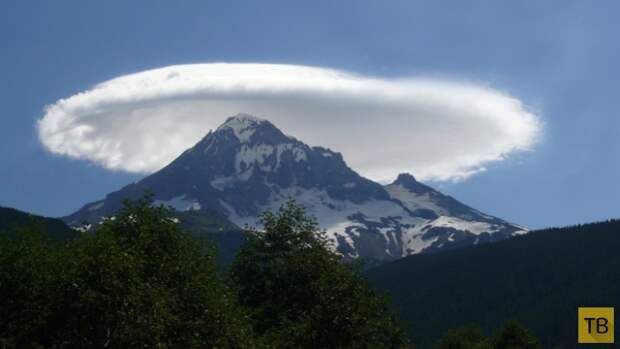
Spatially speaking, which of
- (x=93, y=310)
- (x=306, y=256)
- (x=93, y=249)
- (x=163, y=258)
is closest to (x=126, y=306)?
(x=93, y=310)

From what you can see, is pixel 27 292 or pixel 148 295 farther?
pixel 27 292

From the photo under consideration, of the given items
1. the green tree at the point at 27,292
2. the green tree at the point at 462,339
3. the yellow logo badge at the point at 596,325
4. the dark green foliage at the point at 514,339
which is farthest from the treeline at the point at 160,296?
the green tree at the point at 462,339

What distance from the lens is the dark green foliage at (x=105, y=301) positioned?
4319 centimetres

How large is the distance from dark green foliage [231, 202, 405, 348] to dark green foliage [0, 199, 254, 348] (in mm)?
5122

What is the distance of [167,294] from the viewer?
46.8 meters

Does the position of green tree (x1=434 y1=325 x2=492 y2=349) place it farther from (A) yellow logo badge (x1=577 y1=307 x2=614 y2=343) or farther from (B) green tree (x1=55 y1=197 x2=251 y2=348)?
(A) yellow logo badge (x1=577 y1=307 x2=614 y2=343)

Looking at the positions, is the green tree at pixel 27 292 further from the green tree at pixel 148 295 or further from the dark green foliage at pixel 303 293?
the dark green foliage at pixel 303 293

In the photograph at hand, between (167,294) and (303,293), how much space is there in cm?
2050

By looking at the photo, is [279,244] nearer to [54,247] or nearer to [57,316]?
[54,247]

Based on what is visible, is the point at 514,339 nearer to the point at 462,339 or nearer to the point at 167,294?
the point at 462,339

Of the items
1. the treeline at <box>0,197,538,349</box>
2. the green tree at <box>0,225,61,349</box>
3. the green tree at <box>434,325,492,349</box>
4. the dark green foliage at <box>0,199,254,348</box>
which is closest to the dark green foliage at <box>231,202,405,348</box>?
the treeline at <box>0,197,538,349</box>

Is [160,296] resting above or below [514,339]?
below

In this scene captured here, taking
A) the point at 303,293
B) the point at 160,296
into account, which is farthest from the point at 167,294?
the point at 303,293

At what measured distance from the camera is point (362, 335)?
54438 millimetres
